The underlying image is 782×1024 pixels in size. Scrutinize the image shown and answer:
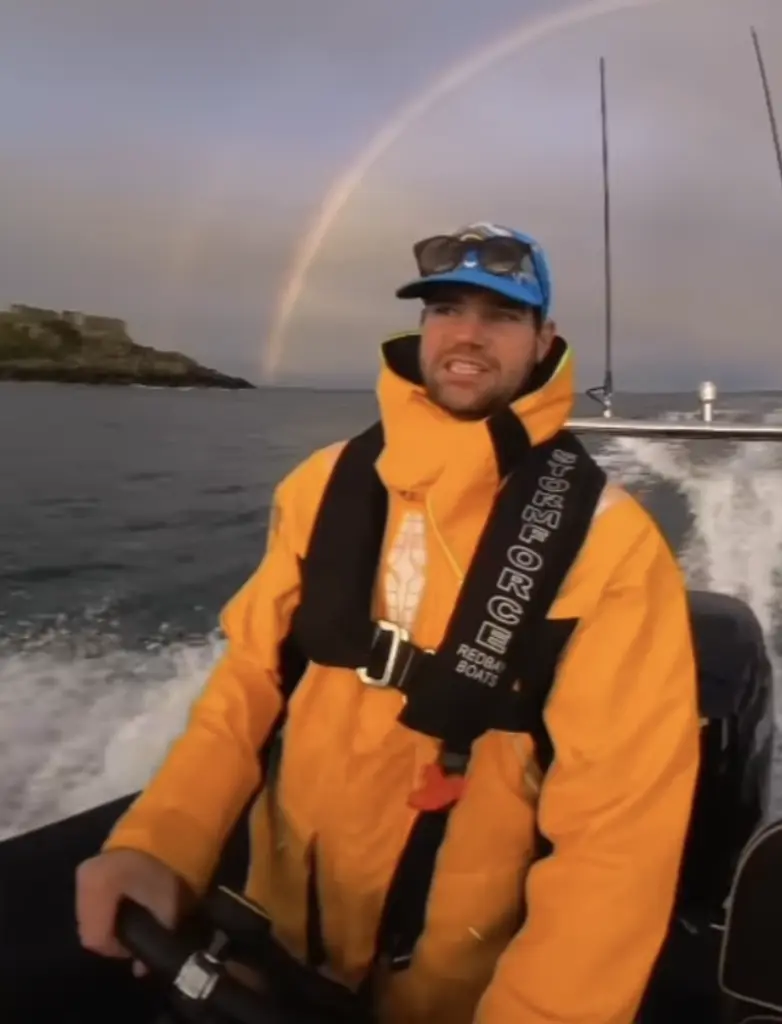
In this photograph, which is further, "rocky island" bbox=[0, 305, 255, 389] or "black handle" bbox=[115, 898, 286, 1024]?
"rocky island" bbox=[0, 305, 255, 389]

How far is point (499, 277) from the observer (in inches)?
35.8

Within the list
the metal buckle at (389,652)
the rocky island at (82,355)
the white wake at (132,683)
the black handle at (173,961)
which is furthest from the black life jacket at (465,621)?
the rocky island at (82,355)

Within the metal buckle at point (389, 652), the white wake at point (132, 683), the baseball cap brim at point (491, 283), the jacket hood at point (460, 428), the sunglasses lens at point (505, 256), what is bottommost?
the white wake at point (132, 683)

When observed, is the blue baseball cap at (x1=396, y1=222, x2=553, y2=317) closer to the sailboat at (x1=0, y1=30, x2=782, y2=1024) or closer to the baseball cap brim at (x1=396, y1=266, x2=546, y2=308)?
the baseball cap brim at (x1=396, y1=266, x2=546, y2=308)

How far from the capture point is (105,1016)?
952 mm

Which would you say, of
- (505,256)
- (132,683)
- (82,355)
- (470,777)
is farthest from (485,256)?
(82,355)

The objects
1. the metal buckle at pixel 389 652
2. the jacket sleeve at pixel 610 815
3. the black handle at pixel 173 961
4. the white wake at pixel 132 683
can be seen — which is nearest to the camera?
the black handle at pixel 173 961

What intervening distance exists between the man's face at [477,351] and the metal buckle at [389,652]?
7.9 inches

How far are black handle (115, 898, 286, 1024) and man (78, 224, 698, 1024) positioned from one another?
0.06 m

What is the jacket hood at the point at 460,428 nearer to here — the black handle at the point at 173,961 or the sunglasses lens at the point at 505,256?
the sunglasses lens at the point at 505,256

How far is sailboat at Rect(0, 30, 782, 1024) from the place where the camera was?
2.03ft

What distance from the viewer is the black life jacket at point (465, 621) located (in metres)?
0.81

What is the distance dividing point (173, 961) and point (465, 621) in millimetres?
341

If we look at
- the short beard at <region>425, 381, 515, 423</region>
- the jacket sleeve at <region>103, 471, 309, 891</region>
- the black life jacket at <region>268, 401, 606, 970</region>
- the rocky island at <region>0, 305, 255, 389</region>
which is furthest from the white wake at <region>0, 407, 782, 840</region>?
the short beard at <region>425, 381, 515, 423</region>
